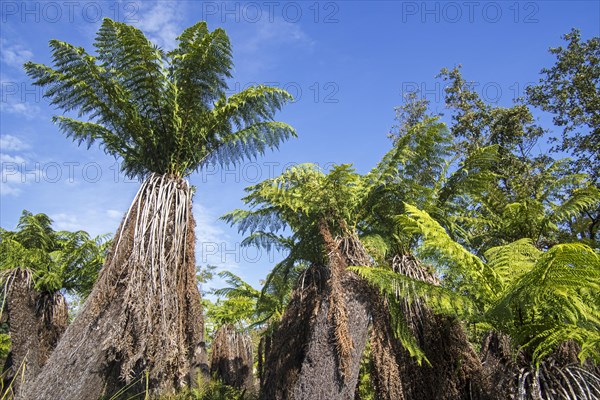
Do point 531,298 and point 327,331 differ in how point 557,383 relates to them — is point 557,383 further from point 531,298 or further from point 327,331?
point 327,331

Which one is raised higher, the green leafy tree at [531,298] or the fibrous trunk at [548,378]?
the green leafy tree at [531,298]

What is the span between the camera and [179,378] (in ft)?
16.0

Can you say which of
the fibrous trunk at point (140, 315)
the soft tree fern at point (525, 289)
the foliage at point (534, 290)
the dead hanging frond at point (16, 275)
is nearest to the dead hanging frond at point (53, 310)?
the dead hanging frond at point (16, 275)

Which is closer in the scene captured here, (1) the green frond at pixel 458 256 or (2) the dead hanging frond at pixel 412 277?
(1) the green frond at pixel 458 256

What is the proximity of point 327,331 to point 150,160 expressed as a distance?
11.6 feet

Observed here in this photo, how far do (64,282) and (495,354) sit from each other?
997 cm

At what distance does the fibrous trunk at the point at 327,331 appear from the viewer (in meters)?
5.07

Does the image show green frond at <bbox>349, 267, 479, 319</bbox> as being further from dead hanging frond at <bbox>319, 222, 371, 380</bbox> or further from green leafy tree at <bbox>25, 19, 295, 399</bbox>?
green leafy tree at <bbox>25, 19, 295, 399</bbox>

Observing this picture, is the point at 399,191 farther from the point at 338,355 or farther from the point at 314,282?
the point at 338,355

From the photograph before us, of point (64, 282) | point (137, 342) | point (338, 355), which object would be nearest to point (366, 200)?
point (338, 355)

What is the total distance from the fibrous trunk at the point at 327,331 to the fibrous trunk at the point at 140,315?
151 centimetres

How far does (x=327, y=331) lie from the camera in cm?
534

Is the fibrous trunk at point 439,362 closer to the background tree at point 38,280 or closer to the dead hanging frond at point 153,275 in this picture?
the dead hanging frond at point 153,275

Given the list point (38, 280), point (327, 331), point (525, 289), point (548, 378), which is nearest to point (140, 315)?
point (327, 331)
